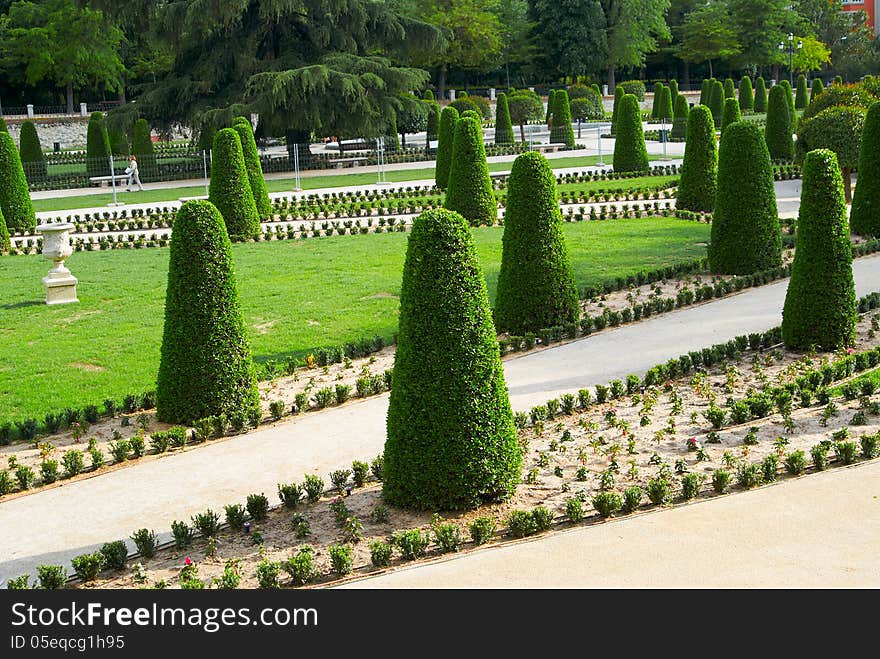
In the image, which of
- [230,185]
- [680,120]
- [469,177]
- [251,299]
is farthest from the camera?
[680,120]

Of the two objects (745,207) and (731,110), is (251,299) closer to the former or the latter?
(745,207)

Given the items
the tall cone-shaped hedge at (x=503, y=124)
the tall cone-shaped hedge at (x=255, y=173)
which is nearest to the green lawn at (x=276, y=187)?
the tall cone-shaped hedge at (x=503, y=124)

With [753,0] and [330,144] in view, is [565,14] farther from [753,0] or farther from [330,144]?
[330,144]

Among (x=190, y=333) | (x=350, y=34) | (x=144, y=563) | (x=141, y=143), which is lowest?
(x=144, y=563)

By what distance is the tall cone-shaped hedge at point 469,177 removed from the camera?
21.2 meters

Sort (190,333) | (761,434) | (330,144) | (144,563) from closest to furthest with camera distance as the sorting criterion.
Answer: (144,563)
(761,434)
(190,333)
(330,144)

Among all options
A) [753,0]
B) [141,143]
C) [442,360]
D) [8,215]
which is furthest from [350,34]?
[753,0]

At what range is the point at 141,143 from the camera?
37.0 m

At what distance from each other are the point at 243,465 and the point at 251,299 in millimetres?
6498

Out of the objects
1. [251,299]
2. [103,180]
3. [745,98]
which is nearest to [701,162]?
[251,299]

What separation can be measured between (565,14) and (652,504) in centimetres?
6005

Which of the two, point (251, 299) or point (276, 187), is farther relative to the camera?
point (276, 187)

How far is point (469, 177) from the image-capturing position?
2127 centimetres

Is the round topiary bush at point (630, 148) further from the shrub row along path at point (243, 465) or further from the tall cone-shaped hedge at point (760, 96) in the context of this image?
the tall cone-shaped hedge at point (760, 96)
